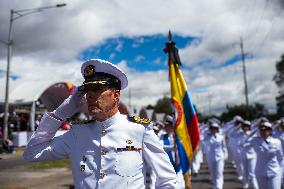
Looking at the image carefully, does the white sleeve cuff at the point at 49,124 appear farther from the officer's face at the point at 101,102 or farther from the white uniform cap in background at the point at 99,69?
the white uniform cap in background at the point at 99,69

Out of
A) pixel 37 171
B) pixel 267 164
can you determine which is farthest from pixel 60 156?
pixel 37 171

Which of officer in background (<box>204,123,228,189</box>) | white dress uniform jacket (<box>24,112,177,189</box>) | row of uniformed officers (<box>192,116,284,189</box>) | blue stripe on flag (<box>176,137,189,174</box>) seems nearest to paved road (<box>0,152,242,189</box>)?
row of uniformed officers (<box>192,116,284,189</box>)

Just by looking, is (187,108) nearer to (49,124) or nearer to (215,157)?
(49,124)

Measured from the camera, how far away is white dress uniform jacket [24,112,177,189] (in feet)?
8.37

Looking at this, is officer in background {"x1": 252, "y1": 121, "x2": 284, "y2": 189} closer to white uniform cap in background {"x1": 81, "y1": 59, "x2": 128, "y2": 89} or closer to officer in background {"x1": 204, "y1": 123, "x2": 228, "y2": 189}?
officer in background {"x1": 204, "y1": 123, "x2": 228, "y2": 189}

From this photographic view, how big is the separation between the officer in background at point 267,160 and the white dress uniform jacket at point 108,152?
5.74m

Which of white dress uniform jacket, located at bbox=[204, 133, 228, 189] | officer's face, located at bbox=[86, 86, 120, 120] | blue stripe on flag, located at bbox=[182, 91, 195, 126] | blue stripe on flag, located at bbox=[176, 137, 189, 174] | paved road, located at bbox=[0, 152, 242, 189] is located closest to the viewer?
officer's face, located at bbox=[86, 86, 120, 120]

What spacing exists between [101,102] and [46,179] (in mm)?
Answer: 10638

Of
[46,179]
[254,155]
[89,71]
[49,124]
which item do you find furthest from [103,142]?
[46,179]

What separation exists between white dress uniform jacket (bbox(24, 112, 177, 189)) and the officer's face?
0.29 ft

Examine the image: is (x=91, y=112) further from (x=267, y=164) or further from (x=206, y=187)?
(x=206, y=187)

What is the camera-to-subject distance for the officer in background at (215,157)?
10216 mm

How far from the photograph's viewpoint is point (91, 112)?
2559mm

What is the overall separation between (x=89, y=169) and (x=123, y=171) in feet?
0.78
